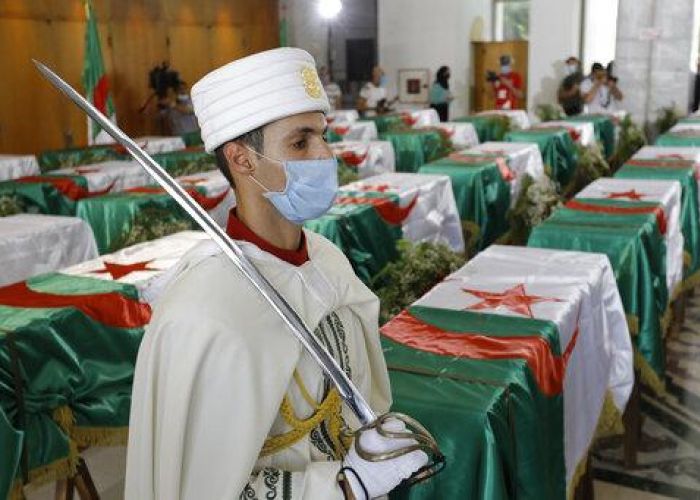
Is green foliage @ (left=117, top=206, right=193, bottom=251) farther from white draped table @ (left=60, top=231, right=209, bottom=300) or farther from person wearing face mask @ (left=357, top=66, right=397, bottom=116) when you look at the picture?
person wearing face mask @ (left=357, top=66, right=397, bottom=116)

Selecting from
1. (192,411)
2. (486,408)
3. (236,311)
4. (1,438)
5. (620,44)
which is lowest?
(1,438)

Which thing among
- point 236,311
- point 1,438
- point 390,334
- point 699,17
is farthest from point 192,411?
point 699,17

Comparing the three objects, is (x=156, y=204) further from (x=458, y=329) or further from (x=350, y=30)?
(x=350, y=30)

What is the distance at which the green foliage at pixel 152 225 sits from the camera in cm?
405

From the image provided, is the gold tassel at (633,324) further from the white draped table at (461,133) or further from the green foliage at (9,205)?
the white draped table at (461,133)

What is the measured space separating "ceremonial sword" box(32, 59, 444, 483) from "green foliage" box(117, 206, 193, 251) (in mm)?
2987

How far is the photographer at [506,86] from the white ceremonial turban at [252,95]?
11.0 m

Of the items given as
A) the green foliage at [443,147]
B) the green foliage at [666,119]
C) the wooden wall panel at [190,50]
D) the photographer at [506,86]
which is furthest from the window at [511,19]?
the green foliage at [443,147]

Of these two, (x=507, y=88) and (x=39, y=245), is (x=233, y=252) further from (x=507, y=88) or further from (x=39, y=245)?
(x=507, y=88)

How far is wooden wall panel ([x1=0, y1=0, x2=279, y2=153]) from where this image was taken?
31.8 feet

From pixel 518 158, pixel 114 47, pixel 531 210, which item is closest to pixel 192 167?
pixel 518 158

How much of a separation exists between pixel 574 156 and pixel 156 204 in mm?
4296

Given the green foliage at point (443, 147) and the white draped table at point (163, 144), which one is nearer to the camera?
the green foliage at point (443, 147)

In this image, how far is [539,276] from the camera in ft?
8.11
